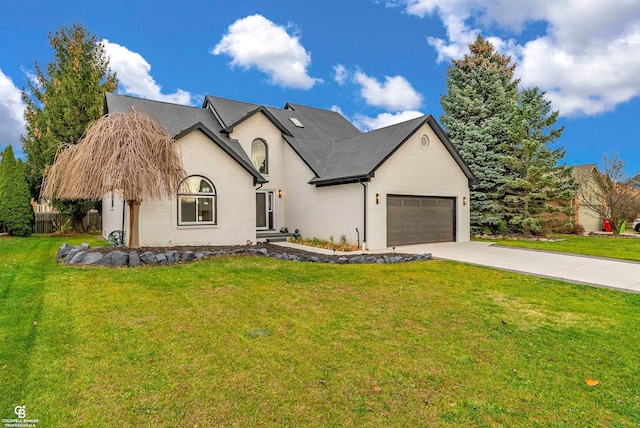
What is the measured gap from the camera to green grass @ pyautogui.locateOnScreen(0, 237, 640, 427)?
298 centimetres

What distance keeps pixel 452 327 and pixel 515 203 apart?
1774 cm

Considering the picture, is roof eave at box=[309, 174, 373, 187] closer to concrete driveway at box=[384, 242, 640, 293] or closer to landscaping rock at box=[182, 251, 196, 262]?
concrete driveway at box=[384, 242, 640, 293]

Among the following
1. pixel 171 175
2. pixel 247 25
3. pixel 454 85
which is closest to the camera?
pixel 171 175

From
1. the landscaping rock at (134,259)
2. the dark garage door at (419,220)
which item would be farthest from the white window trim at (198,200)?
the dark garage door at (419,220)

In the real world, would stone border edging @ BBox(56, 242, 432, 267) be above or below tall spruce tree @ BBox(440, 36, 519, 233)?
below

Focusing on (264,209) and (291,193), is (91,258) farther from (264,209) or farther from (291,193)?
(291,193)

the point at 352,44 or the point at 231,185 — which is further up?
the point at 352,44

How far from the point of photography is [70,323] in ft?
16.1

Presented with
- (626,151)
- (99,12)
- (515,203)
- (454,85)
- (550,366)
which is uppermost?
(99,12)

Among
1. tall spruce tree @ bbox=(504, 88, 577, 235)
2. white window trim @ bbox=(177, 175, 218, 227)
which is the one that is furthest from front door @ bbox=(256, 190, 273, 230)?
tall spruce tree @ bbox=(504, 88, 577, 235)

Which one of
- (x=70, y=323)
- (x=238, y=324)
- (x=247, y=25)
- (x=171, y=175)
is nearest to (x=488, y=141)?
(x=247, y=25)

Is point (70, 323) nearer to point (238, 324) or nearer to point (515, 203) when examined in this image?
point (238, 324)

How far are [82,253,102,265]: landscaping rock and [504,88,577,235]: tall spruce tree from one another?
19.7 m

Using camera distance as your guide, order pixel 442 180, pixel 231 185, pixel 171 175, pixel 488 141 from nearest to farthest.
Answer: pixel 171 175 → pixel 231 185 → pixel 442 180 → pixel 488 141
